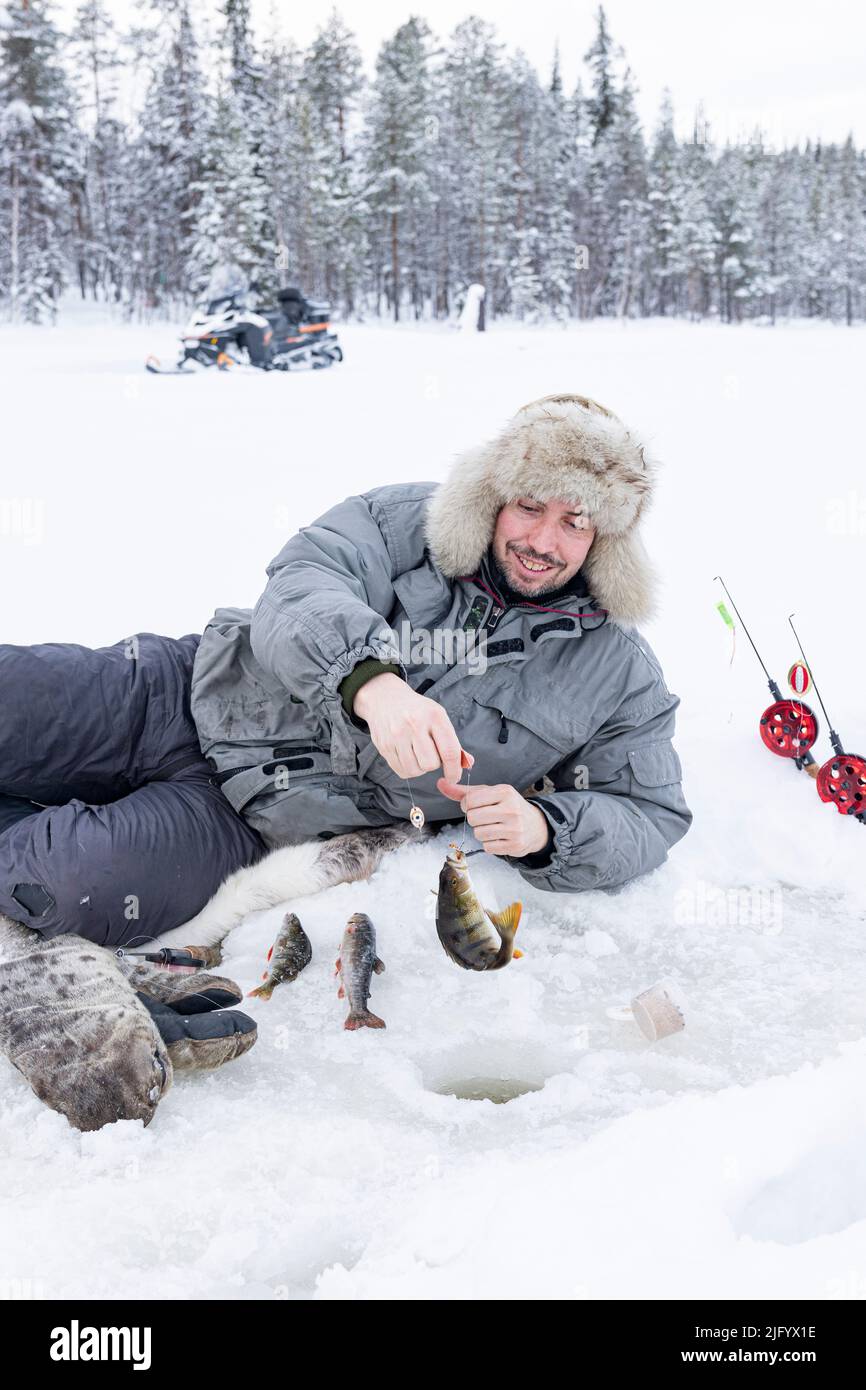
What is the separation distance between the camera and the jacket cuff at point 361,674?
9.32ft

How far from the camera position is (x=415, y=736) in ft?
8.55

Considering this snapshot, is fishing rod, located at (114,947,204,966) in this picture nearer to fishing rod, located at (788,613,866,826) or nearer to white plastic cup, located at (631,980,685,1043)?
white plastic cup, located at (631,980,685,1043)

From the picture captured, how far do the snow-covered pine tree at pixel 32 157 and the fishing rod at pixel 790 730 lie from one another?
34189 mm

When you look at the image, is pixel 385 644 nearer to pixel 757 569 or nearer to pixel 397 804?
pixel 397 804

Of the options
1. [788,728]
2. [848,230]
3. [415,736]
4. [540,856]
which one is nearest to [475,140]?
[848,230]

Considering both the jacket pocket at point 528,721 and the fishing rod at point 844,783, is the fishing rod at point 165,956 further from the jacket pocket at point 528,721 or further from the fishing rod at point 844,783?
the fishing rod at point 844,783

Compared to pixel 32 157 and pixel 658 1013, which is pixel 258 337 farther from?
pixel 32 157

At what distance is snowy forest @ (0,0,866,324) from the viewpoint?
33812 millimetres

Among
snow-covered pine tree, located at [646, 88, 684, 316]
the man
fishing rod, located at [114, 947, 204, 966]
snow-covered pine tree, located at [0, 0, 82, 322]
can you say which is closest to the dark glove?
the man

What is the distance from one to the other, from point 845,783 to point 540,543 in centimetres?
161

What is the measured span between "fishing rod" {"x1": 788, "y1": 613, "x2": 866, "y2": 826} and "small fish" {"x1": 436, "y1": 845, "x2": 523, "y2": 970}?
1.77 metres

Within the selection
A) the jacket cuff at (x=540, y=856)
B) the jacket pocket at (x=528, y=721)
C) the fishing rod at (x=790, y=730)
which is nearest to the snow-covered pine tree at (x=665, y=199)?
the fishing rod at (x=790, y=730)

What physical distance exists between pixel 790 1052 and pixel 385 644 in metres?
1.58
